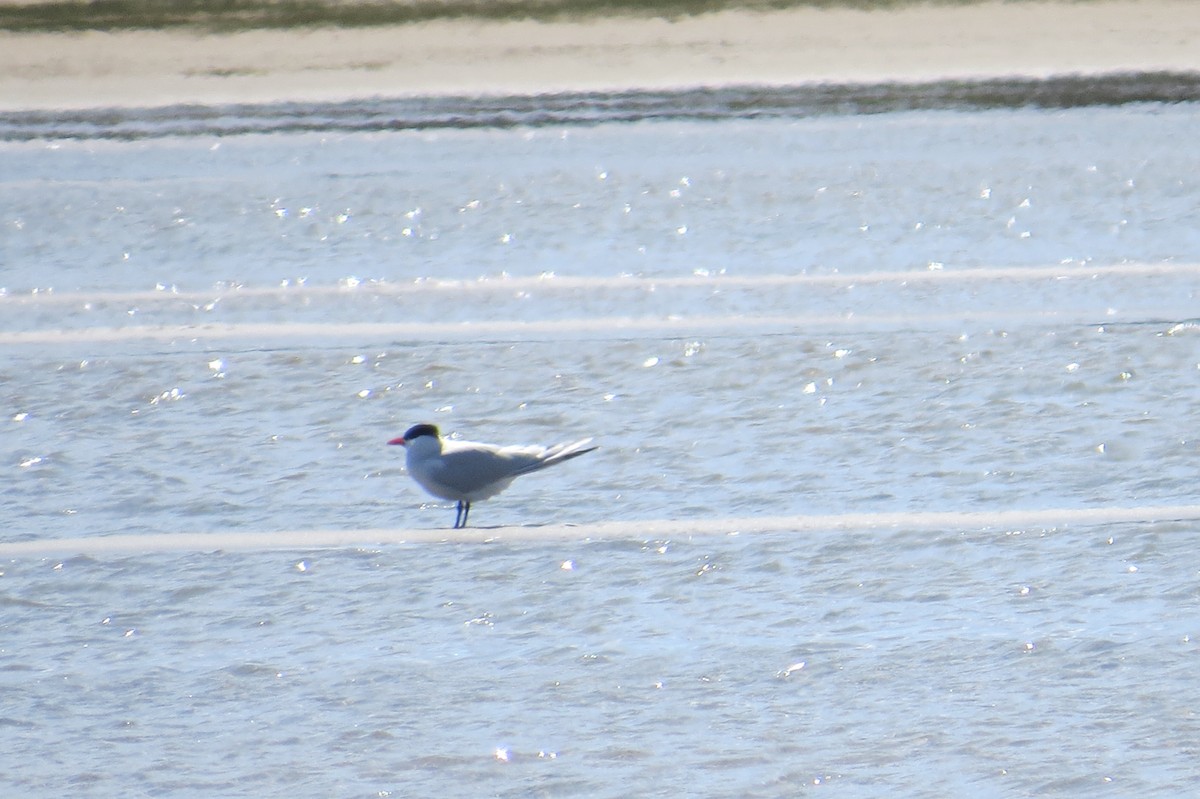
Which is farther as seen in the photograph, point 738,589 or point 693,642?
point 738,589

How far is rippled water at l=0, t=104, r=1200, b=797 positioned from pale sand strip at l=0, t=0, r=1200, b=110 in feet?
11.8

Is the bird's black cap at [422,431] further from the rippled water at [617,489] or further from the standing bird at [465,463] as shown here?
the rippled water at [617,489]

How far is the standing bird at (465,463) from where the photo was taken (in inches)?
227

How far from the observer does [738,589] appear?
5.13m

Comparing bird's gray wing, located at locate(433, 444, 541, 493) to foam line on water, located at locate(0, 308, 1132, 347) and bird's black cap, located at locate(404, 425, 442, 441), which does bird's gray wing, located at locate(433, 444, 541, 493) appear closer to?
bird's black cap, located at locate(404, 425, 442, 441)

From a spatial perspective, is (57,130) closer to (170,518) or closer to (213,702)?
(170,518)

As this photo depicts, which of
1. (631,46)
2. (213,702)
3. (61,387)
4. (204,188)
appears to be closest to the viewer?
(213,702)

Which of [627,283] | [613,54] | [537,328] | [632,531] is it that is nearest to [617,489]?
[632,531]

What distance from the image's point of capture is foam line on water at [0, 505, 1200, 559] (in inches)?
220

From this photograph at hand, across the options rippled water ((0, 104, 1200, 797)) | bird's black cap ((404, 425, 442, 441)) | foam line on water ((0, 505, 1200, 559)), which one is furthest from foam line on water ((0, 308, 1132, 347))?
foam line on water ((0, 505, 1200, 559))

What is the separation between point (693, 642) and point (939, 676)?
0.56m

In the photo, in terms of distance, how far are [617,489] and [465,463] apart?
528mm

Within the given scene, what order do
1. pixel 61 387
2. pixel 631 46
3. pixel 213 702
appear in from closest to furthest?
pixel 213 702 → pixel 61 387 → pixel 631 46

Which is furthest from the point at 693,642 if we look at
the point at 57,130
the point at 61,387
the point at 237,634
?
the point at 57,130
